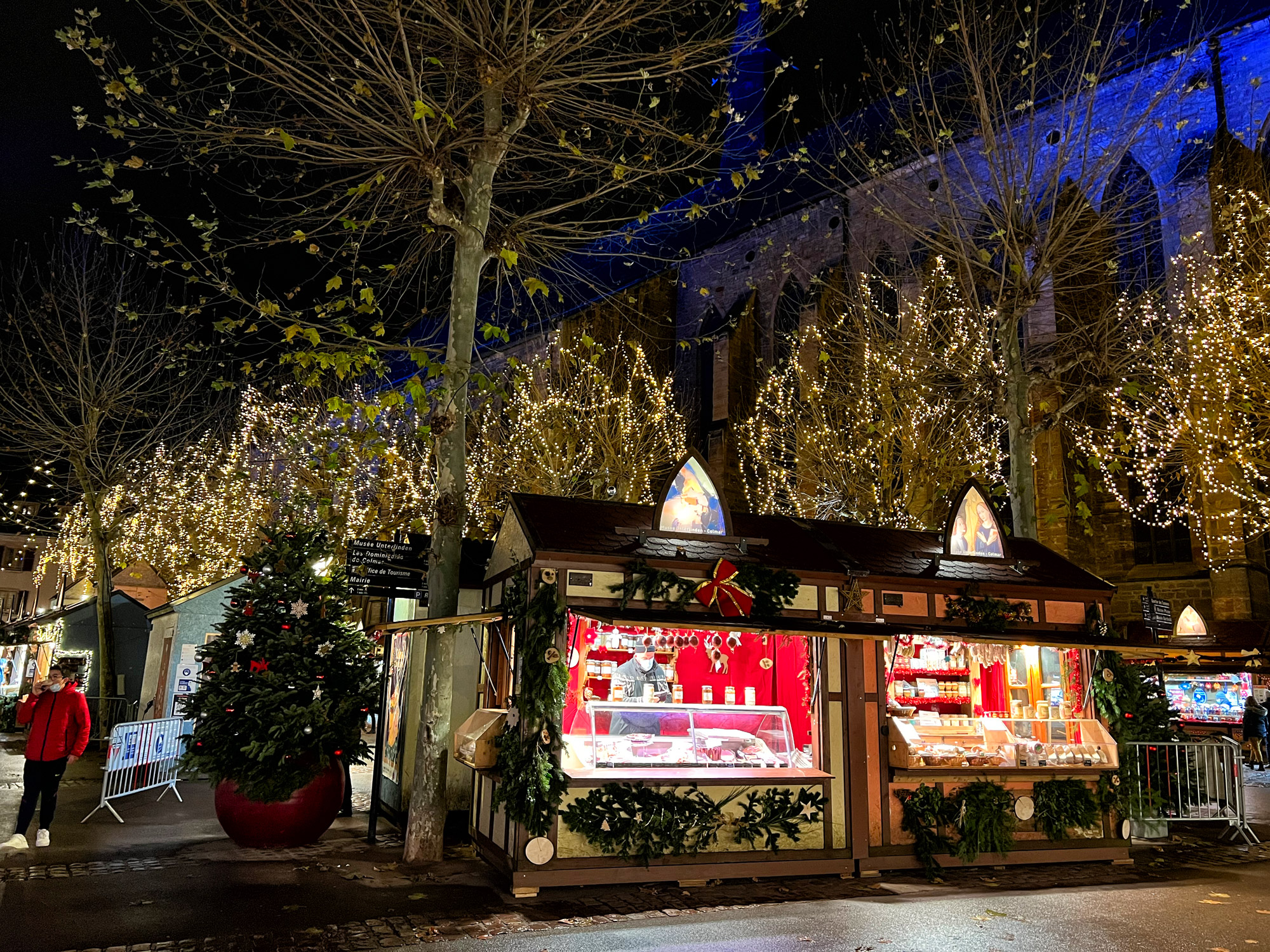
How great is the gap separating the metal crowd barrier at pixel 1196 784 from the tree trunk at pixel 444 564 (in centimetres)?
762

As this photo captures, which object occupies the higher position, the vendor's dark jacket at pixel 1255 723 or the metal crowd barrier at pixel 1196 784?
the vendor's dark jacket at pixel 1255 723

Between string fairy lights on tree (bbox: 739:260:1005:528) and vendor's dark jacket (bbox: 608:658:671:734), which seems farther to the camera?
string fairy lights on tree (bbox: 739:260:1005:528)

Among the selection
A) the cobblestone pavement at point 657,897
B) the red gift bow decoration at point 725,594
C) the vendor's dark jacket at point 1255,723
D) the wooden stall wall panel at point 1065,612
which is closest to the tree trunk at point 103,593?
the cobblestone pavement at point 657,897

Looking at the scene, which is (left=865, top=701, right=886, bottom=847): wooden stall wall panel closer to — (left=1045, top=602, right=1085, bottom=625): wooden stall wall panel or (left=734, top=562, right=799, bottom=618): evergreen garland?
(left=734, top=562, right=799, bottom=618): evergreen garland

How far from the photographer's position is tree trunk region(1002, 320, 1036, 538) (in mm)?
12367

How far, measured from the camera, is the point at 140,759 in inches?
445

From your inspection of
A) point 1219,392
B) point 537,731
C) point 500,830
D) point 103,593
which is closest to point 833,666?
point 537,731

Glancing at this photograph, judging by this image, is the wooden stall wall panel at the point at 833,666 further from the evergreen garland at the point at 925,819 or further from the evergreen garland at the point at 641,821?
the evergreen garland at the point at 641,821

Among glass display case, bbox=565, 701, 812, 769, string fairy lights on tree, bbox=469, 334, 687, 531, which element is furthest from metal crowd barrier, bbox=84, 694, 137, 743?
glass display case, bbox=565, 701, 812, 769

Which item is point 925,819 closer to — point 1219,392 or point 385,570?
point 385,570

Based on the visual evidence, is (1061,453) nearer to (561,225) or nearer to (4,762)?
(561,225)

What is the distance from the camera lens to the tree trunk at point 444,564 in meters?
8.35

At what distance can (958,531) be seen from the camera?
32.3 ft

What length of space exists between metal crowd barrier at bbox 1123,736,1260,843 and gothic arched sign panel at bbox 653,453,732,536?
5.62m
